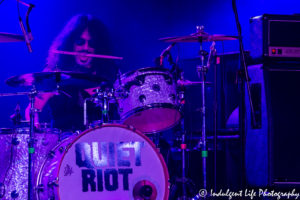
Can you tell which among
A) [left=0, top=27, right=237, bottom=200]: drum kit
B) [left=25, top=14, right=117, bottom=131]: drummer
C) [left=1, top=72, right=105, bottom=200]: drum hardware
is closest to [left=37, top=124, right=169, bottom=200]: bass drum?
[left=0, top=27, right=237, bottom=200]: drum kit

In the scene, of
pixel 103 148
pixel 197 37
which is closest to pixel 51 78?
pixel 103 148

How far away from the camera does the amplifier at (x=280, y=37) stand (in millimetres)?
3453

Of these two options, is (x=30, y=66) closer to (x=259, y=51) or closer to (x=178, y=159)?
(x=178, y=159)

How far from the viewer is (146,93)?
4473 millimetres

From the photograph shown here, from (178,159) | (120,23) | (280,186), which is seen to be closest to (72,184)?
(280,186)

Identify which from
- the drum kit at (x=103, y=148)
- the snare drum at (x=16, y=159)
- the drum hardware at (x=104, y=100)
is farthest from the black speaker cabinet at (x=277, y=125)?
the snare drum at (x=16, y=159)

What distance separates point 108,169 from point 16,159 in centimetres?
104

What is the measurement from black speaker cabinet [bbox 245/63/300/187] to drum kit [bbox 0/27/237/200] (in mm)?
945

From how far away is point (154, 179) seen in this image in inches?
161

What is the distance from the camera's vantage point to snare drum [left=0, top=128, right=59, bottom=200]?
4.44 metres

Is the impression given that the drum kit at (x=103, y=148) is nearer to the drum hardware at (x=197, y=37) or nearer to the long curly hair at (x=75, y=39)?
the drum hardware at (x=197, y=37)

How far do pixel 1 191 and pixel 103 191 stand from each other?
1086 millimetres

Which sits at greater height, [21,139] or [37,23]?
[37,23]

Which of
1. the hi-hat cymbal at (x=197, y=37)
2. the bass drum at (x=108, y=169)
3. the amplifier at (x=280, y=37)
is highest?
the hi-hat cymbal at (x=197, y=37)
